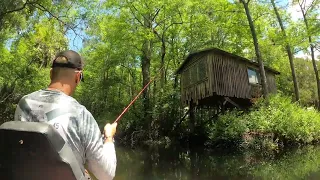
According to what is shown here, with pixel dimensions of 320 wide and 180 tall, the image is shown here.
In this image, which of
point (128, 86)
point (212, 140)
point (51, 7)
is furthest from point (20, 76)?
point (212, 140)

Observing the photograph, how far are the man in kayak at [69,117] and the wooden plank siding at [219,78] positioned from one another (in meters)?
18.7

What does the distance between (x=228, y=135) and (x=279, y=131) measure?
2.62 meters

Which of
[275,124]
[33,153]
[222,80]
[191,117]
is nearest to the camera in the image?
[33,153]

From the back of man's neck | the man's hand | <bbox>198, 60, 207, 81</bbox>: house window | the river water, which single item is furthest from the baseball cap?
<bbox>198, 60, 207, 81</bbox>: house window

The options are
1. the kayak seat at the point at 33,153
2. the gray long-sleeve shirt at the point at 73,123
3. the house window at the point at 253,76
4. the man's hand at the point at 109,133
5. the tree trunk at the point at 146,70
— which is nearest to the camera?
the kayak seat at the point at 33,153

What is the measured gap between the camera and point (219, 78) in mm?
21062

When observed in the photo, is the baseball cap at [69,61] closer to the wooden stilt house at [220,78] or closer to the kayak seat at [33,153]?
the kayak seat at [33,153]

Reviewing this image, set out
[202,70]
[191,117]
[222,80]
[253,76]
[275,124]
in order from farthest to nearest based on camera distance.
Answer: [191,117], [253,76], [202,70], [222,80], [275,124]

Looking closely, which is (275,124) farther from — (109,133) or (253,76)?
(109,133)

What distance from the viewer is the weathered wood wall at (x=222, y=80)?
20828mm

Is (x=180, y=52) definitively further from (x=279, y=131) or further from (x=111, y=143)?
(x=111, y=143)

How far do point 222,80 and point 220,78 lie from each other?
19cm

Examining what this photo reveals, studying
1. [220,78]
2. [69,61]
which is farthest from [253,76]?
[69,61]

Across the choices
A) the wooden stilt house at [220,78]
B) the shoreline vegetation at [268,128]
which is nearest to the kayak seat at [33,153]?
the shoreline vegetation at [268,128]
